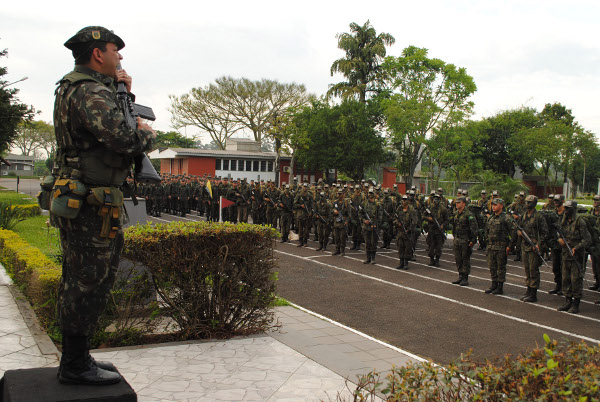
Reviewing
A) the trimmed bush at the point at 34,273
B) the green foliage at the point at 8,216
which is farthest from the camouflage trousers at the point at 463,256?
the green foliage at the point at 8,216

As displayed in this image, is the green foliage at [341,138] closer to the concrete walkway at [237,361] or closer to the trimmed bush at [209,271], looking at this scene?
the trimmed bush at [209,271]

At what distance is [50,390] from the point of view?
9.69 ft

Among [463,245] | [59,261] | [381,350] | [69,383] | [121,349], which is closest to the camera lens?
[69,383]

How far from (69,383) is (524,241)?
866 centimetres

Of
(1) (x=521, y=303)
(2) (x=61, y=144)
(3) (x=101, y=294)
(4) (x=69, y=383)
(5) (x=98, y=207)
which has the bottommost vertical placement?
(1) (x=521, y=303)

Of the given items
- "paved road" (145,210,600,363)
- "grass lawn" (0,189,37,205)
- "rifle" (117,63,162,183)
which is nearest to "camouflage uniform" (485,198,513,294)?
"paved road" (145,210,600,363)

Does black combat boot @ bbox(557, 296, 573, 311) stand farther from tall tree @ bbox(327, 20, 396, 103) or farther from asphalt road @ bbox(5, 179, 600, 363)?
tall tree @ bbox(327, 20, 396, 103)

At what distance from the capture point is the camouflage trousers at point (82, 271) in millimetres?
3059

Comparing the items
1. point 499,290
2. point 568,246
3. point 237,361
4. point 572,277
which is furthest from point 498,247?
point 237,361

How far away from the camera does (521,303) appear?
942cm

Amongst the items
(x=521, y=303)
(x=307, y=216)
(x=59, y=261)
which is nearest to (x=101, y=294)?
(x=59, y=261)

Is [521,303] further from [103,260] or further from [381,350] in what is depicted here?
[103,260]

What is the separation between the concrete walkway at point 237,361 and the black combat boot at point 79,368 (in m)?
0.88

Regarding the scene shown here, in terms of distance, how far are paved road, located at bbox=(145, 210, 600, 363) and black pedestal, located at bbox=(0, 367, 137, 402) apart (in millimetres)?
3036
